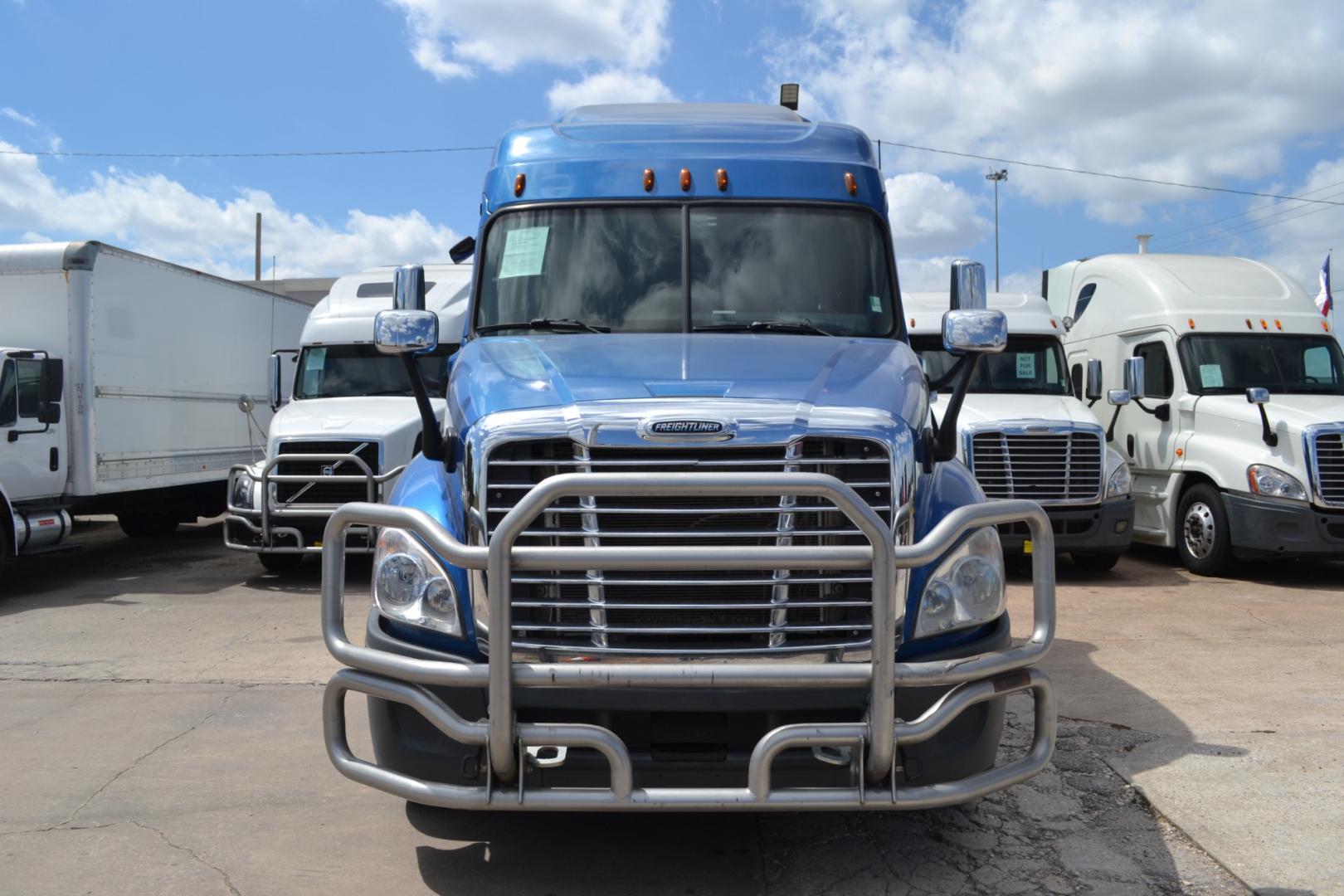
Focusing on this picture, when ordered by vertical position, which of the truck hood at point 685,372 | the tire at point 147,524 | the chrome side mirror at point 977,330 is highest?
the chrome side mirror at point 977,330

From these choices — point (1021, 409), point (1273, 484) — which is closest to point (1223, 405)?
point (1273, 484)

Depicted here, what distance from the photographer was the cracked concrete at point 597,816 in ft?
13.1

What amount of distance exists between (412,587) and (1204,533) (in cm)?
953

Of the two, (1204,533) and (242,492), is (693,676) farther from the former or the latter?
(1204,533)

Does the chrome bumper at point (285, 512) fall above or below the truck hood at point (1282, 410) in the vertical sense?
below

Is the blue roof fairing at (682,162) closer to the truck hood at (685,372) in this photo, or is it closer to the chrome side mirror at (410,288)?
the chrome side mirror at (410,288)

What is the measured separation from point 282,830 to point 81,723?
2228mm

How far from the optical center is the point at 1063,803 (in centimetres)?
473

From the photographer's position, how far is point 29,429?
1023cm

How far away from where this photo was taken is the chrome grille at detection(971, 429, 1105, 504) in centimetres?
1057

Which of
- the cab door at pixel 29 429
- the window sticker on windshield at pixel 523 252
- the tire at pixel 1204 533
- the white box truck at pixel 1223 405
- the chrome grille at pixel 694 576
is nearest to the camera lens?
the chrome grille at pixel 694 576

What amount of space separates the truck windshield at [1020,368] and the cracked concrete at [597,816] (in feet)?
13.9

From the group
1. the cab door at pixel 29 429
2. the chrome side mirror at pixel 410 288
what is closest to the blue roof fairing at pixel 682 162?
the chrome side mirror at pixel 410 288

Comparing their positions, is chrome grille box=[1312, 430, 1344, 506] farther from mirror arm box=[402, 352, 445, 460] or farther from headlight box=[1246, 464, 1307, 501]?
mirror arm box=[402, 352, 445, 460]
